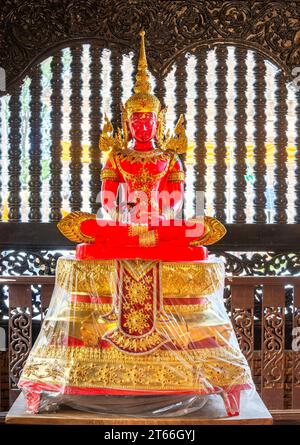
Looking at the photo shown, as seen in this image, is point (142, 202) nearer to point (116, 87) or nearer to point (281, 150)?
point (116, 87)

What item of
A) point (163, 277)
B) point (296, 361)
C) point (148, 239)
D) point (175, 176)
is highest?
point (175, 176)

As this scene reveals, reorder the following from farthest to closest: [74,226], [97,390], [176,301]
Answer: [74,226], [176,301], [97,390]

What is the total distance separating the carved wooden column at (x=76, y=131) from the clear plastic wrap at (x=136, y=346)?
126cm

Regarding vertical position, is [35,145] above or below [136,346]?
above

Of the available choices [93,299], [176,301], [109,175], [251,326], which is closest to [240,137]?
[109,175]

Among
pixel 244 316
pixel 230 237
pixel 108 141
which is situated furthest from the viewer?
pixel 230 237

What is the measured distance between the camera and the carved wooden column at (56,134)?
3822 millimetres

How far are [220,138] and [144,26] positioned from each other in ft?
2.91

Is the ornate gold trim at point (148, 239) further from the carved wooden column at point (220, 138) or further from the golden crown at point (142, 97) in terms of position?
the carved wooden column at point (220, 138)

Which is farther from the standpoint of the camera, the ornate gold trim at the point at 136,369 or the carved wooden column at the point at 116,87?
the carved wooden column at the point at 116,87

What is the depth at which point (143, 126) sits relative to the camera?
10.1ft

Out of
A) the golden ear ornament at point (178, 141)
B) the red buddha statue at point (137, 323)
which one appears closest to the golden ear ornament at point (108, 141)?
the golden ear ornament at point (178, 141)

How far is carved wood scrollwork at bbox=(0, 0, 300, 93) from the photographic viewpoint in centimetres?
381

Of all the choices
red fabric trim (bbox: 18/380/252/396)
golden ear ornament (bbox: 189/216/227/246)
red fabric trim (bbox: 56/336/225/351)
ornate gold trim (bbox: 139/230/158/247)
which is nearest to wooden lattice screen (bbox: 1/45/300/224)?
golden ear ornament (bbox: 189/216/227/246)
